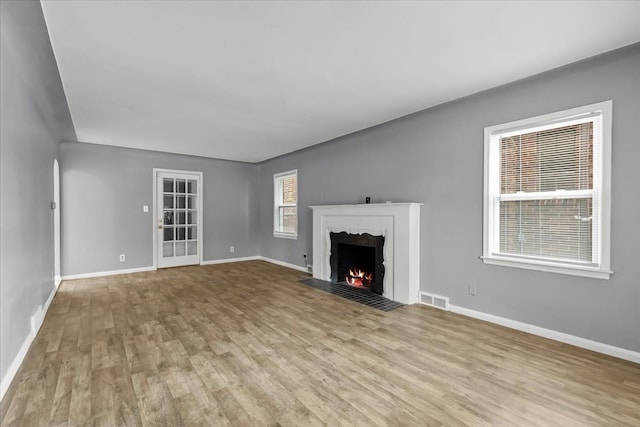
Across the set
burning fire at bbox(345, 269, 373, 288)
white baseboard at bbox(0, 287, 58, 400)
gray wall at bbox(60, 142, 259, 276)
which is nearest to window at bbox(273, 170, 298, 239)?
gray wall at bbox(60, 142, 259, 276)

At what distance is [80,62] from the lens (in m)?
2.48

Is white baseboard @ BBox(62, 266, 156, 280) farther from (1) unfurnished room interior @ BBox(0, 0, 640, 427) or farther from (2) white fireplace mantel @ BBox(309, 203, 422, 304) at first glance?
(2) white fireplace mantel @ BBox(309, 203, 422, 304)

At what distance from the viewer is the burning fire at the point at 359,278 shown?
446cm

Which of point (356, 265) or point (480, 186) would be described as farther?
point (356, 265)

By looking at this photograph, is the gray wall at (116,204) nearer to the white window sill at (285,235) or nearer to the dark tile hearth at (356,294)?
the white window sill at (285,235)

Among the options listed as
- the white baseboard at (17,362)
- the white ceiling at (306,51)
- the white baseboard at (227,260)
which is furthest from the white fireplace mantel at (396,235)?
the white baseboard at (17,362)

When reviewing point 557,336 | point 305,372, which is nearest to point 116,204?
point 305,372

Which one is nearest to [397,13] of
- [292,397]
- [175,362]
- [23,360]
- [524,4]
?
[524,4]

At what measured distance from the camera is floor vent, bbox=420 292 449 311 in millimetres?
3583

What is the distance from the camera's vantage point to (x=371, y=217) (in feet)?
14.0

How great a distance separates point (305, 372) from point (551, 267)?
2459mm

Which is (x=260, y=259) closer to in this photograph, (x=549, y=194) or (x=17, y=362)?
(x=17, y=362)

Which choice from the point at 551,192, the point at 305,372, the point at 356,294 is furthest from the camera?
the point at 356,294

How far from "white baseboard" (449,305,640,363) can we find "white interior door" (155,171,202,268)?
5.47m
